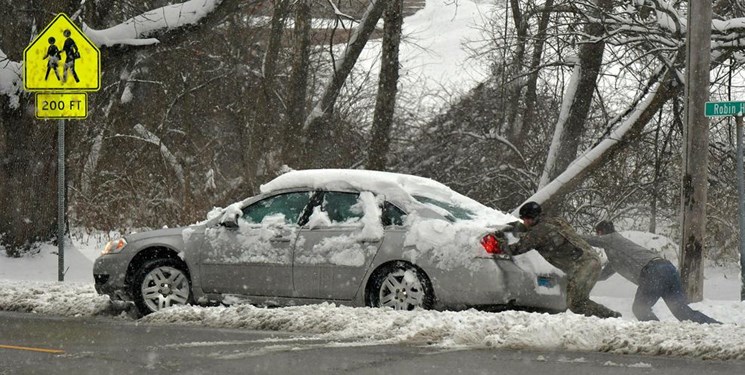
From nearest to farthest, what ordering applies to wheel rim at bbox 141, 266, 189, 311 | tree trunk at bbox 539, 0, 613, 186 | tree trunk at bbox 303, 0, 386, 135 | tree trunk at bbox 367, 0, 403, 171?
wheel rim at bbox 141, 266, 189, 311
tree trunk at bbox 539, 0, 613, 186
tree trunk at bbox 367, 0, 403, 171
tree trunk at bbox 303, 0, 386, 135

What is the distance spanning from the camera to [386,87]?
24969 millimetres

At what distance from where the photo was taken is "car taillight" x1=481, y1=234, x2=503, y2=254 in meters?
11.1

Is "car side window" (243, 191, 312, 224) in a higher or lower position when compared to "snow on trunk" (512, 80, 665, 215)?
lower

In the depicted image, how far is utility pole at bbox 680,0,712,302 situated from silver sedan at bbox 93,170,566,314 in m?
2.92

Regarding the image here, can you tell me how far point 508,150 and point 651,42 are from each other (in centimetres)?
1016

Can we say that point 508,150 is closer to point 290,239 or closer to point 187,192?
point 187,192

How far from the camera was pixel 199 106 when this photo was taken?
106 ft

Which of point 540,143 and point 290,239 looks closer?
point 290,239

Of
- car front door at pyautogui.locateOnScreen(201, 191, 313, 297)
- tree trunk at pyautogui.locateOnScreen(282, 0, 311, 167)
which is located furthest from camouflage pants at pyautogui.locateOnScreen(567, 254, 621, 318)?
tree trunk at pyautogui.locateOnScreen(282, 0, 311, 167)

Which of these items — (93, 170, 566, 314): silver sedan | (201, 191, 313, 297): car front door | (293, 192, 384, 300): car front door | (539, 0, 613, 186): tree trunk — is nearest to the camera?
(93, 170, 566, 314): silver sedan

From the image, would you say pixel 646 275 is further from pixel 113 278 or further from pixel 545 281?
pixel 113 278

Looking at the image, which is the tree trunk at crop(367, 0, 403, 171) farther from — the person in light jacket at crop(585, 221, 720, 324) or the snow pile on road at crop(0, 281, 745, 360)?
the snow pile on road at crop(0, 281, 745, 360)

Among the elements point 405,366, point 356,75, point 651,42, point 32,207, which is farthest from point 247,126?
point 405,366

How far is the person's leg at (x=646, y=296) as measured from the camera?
11.9 meters
